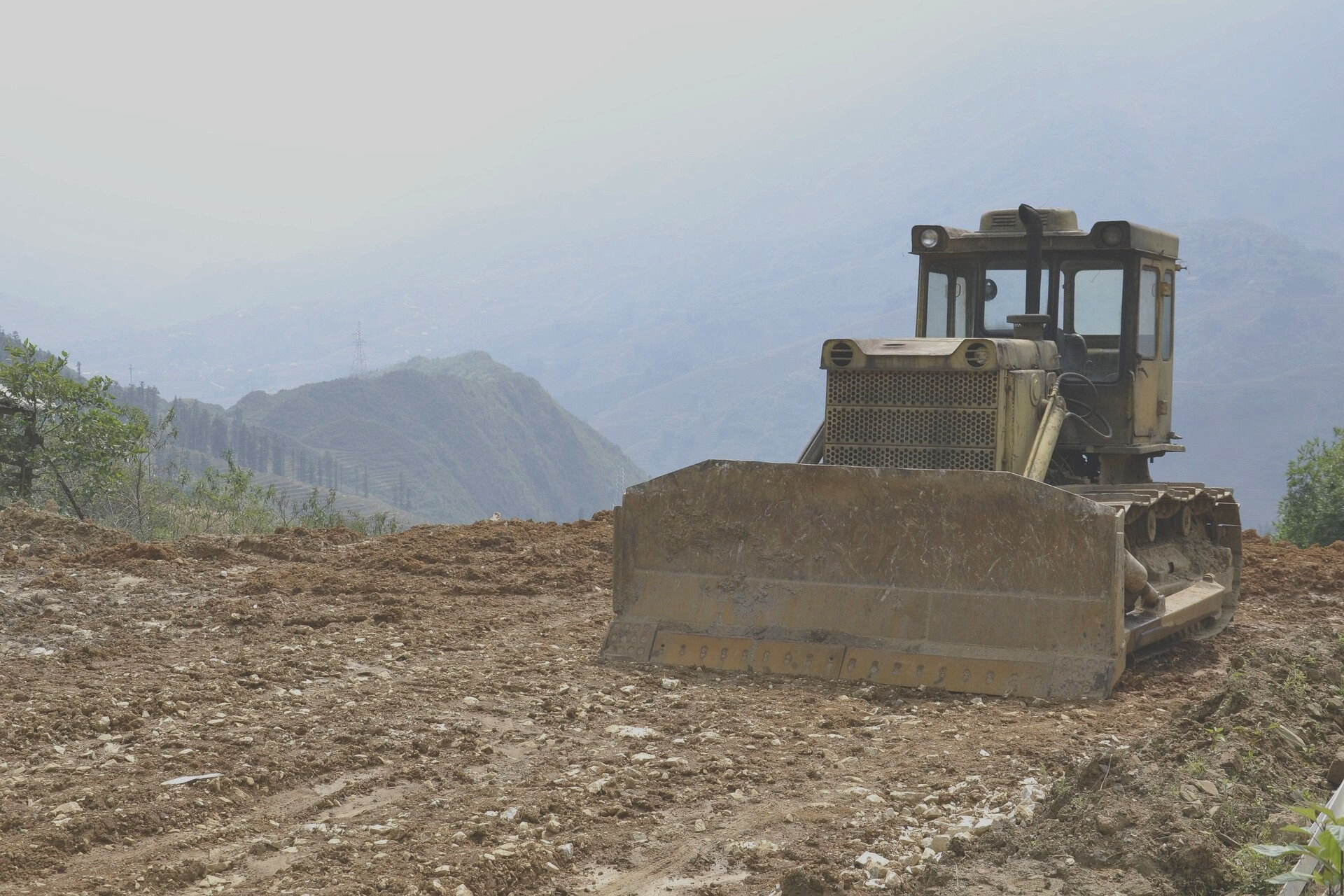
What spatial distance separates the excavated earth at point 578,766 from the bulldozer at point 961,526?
0.23 m

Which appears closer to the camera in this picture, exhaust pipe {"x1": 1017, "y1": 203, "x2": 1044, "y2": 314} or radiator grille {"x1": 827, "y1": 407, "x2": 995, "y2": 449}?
radiator grille {"x1": 827, "y1": 407, "x2": 995, "y2": 449}

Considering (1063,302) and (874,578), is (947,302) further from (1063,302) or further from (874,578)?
(874,578)

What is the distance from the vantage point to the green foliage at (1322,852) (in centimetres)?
330

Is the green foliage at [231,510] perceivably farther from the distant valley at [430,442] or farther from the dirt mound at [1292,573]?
the distant valley at [430,442]

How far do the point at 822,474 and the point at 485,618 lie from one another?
3.02 metres

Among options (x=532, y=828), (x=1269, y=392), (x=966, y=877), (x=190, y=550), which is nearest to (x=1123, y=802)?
(x=966, y=877)

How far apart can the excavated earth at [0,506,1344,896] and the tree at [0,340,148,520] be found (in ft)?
24.6

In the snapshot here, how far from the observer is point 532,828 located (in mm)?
4680

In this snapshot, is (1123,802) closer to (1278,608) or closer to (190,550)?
(1278,608)

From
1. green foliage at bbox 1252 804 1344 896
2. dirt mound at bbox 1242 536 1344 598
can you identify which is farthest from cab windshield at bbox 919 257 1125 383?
green foliage at bbox 1252 804 1344 896

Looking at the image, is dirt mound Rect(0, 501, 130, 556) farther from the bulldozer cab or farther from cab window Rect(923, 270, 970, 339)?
the bulldozer cab

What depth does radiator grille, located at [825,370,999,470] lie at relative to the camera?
7473mm

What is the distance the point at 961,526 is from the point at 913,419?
85 centimetres

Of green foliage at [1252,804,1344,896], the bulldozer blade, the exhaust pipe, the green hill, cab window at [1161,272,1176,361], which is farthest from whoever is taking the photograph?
the green hill
